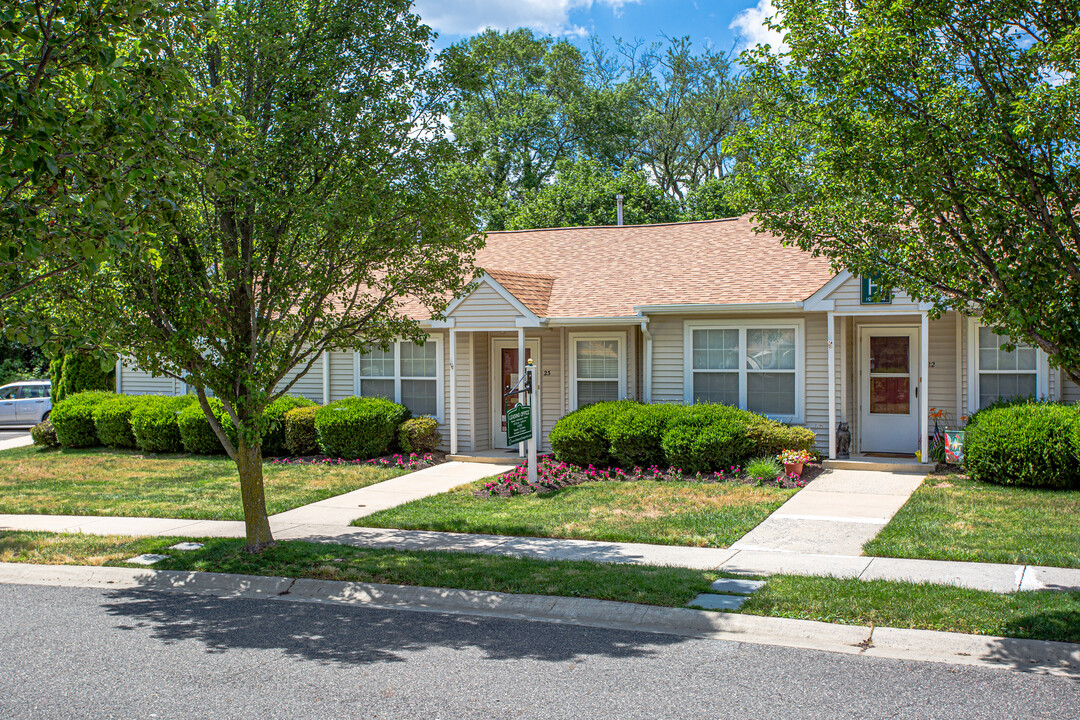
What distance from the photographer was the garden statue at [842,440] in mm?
15141

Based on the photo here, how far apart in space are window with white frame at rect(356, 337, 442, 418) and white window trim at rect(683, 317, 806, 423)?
16.7 ft

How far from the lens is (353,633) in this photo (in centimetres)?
732

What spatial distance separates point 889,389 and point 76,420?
56.9 ft

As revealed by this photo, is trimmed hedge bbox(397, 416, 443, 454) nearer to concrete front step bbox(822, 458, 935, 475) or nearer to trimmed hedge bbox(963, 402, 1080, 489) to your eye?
concrete front step bbox(822, 458, 935, 475)

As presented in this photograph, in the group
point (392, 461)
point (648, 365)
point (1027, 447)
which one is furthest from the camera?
point (392, 461)

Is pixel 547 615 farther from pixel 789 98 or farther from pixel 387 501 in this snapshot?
pixel 387 501

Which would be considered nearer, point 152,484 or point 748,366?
point 152,484

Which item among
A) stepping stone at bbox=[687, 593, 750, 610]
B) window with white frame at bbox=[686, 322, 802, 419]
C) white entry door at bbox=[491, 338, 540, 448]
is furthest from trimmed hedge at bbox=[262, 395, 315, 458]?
stepping stone at bbox=[687, 593, 750, 610]

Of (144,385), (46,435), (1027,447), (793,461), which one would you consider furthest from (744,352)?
(46,435)

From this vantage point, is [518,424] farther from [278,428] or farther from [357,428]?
[278,428]

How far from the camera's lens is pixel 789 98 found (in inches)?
319

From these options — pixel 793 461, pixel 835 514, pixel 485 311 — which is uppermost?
pixel 485 311

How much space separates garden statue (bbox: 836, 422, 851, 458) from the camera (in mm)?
15141

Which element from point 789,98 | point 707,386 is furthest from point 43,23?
point 707,386
